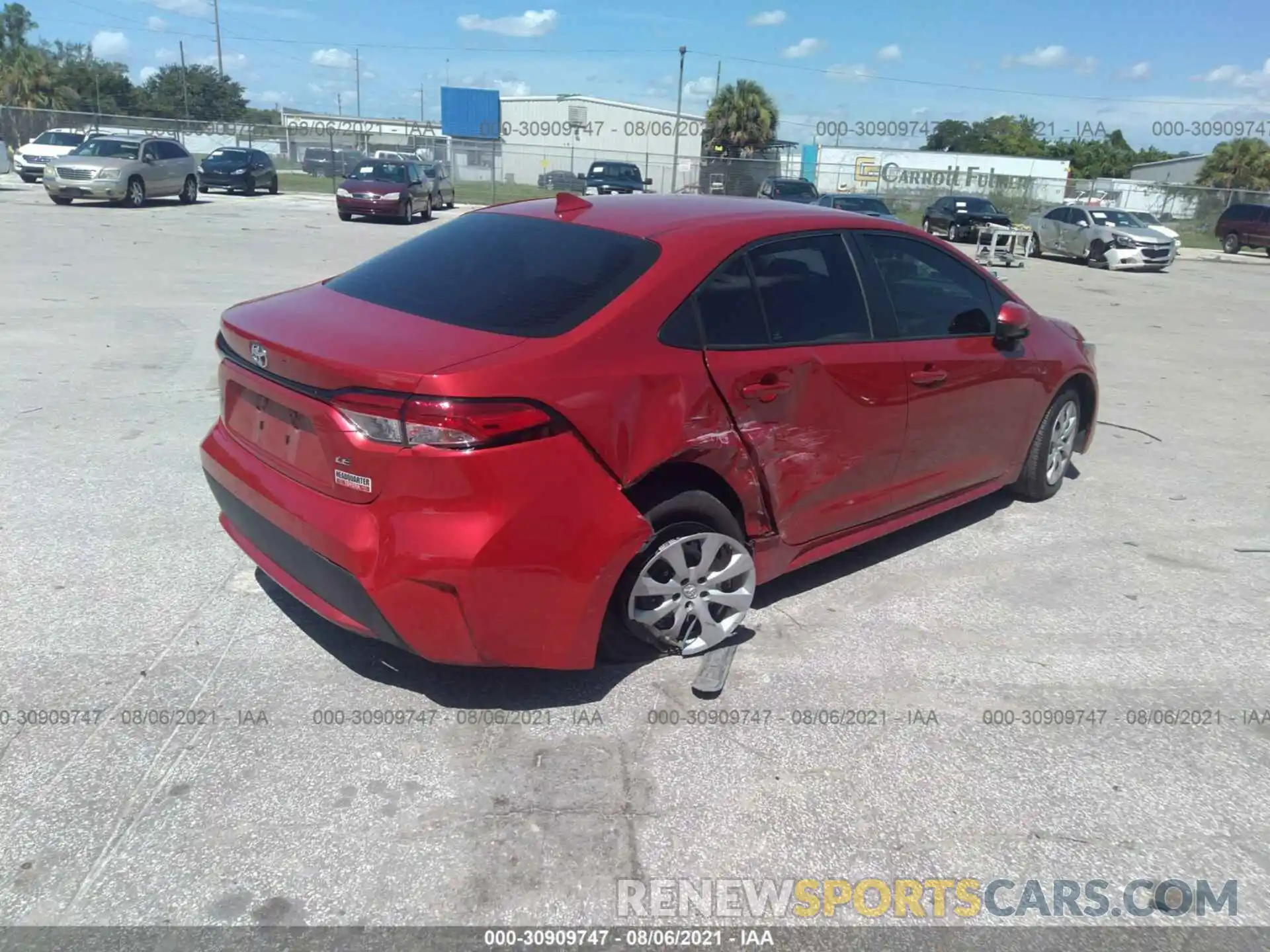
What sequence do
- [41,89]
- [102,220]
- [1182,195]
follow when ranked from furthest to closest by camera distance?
1. [41,89]
2. [1182,195]
3. [102,220]

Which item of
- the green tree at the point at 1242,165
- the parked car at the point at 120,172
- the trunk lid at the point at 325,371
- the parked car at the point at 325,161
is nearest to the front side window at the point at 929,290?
the trunk lid at the point at 325,371

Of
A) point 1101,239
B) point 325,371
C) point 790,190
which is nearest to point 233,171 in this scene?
point 790,190

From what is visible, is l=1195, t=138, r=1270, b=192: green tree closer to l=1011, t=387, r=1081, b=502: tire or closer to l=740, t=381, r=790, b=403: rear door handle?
l=1011, t=387, r=1081, b=502: tire

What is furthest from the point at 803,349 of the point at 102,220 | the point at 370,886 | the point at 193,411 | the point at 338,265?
the point at 102,220

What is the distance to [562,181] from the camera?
40.8 metres

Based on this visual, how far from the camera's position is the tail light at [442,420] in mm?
2775

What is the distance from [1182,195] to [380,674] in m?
46.2

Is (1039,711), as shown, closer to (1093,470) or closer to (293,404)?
(293,404)

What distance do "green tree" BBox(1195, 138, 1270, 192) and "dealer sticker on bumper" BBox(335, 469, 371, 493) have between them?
175 ft

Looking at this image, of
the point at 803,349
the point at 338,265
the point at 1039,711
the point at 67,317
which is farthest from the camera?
the point at 338,265

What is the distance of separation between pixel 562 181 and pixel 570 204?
126ft

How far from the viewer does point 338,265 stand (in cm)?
1508

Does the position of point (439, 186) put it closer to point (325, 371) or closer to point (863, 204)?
point (863, 204)

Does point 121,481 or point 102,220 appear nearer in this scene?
point 121,481
